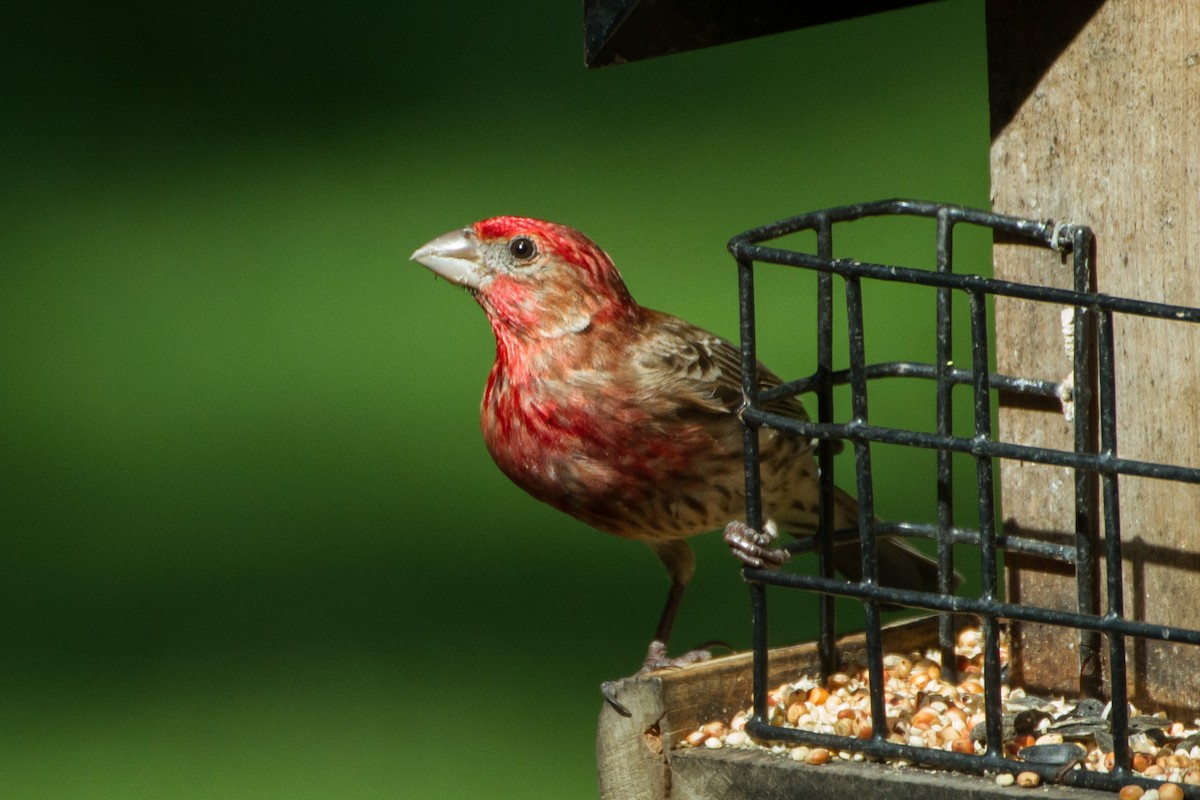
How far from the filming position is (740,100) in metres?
8.24

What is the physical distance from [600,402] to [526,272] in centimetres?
32

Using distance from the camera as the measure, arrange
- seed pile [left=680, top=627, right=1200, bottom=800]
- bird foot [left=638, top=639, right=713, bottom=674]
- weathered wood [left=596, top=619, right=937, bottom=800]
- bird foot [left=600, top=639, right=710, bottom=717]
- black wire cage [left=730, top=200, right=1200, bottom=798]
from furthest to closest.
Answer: bird foot [left=638, top=639, right=713, bottom=674], bird foot [left=600, top=639, right=710, bottom=717], weathered wood [left=596, top=619, right=937, bottom=800], seed pile [left=680, top=627, right=1200, bottom=800], black wire cage [left=730, top=200, right=1200, bottom=798]

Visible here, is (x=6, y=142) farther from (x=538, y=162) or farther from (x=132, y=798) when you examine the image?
(x=132, y=798)

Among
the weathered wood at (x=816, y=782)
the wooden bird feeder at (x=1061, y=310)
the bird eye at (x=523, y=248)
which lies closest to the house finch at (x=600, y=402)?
Result: the bird eye at (x=523, y=248)

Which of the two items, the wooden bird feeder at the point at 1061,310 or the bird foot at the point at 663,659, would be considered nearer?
the wooden bird feeder at the point at 1061,310

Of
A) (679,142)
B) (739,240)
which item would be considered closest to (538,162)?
(679,142)

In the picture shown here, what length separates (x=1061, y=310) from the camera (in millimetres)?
3334

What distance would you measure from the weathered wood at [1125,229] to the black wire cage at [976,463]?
5 centimetres

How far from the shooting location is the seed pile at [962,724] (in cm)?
291

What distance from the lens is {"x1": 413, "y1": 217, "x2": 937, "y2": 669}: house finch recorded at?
389 cm

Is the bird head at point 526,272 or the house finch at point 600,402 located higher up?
the bird head at point 526,272

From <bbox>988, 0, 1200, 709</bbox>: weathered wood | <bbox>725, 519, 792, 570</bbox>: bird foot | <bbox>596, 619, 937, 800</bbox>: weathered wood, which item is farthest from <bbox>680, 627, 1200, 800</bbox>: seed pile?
<bbox>725, 519, 792, 570</bbox>: bird foot

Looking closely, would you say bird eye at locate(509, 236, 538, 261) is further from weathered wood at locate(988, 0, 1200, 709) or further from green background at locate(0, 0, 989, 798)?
green background at locate(0, 0, 989, 798)

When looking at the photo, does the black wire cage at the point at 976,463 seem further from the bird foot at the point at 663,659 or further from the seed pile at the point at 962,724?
the bird foot at the point at 663,659
